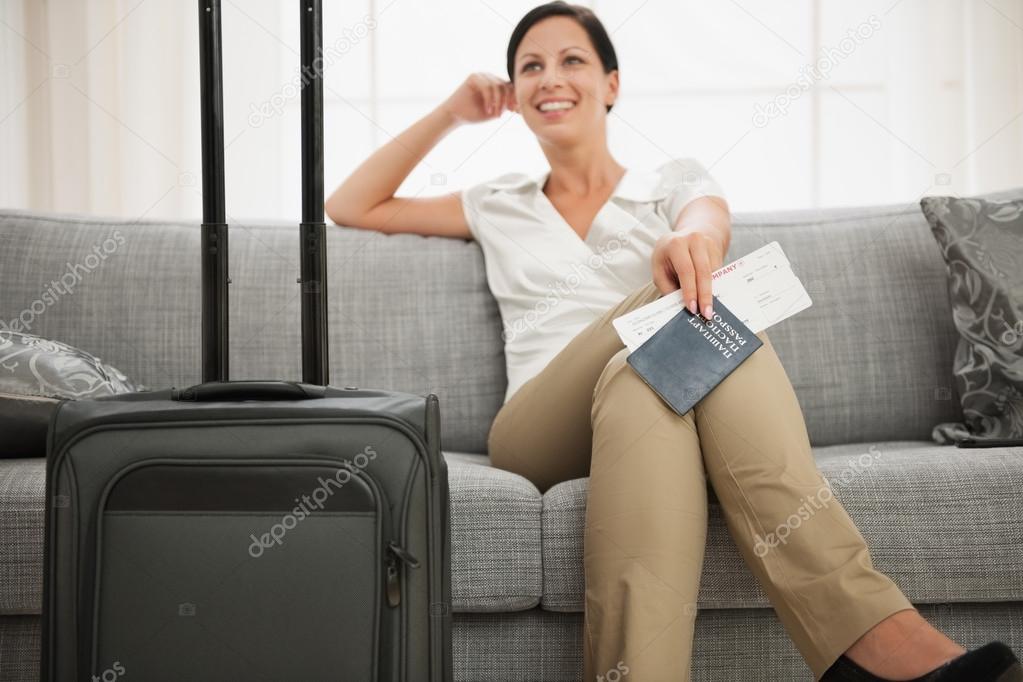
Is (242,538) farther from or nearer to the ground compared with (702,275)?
nearer to the ground

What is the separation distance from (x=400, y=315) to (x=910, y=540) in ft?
2.81

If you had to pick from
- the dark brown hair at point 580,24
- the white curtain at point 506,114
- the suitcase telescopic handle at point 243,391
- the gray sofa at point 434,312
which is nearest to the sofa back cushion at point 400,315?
the gray sofa at point 434,312

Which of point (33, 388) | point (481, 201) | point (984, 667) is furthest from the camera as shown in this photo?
point (481, 201)

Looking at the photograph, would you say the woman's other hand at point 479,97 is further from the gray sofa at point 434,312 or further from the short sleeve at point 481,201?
the gray sofa at point 434,312

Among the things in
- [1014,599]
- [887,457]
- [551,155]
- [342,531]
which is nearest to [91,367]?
[342,531]

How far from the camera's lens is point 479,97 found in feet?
5.41

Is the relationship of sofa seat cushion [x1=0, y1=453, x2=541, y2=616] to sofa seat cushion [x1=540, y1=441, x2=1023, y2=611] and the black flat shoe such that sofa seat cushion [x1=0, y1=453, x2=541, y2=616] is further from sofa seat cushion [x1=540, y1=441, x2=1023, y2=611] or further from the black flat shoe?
the black flat shoe

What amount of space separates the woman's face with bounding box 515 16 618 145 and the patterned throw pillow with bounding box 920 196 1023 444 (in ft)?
1.88

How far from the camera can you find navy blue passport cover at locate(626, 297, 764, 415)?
3.34ft

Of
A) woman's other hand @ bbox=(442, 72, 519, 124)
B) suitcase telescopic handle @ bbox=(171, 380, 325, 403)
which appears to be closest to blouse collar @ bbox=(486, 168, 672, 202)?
woman's other hand @ bbox=(442, 72, 519, 124)

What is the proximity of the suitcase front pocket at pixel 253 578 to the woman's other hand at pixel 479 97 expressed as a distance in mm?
935

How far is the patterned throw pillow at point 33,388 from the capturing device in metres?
1.20

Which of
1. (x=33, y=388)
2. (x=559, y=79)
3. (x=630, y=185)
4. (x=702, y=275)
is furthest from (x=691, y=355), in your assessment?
(x=33, y=388)

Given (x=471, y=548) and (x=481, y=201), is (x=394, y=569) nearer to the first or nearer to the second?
(x=471, y=548)
